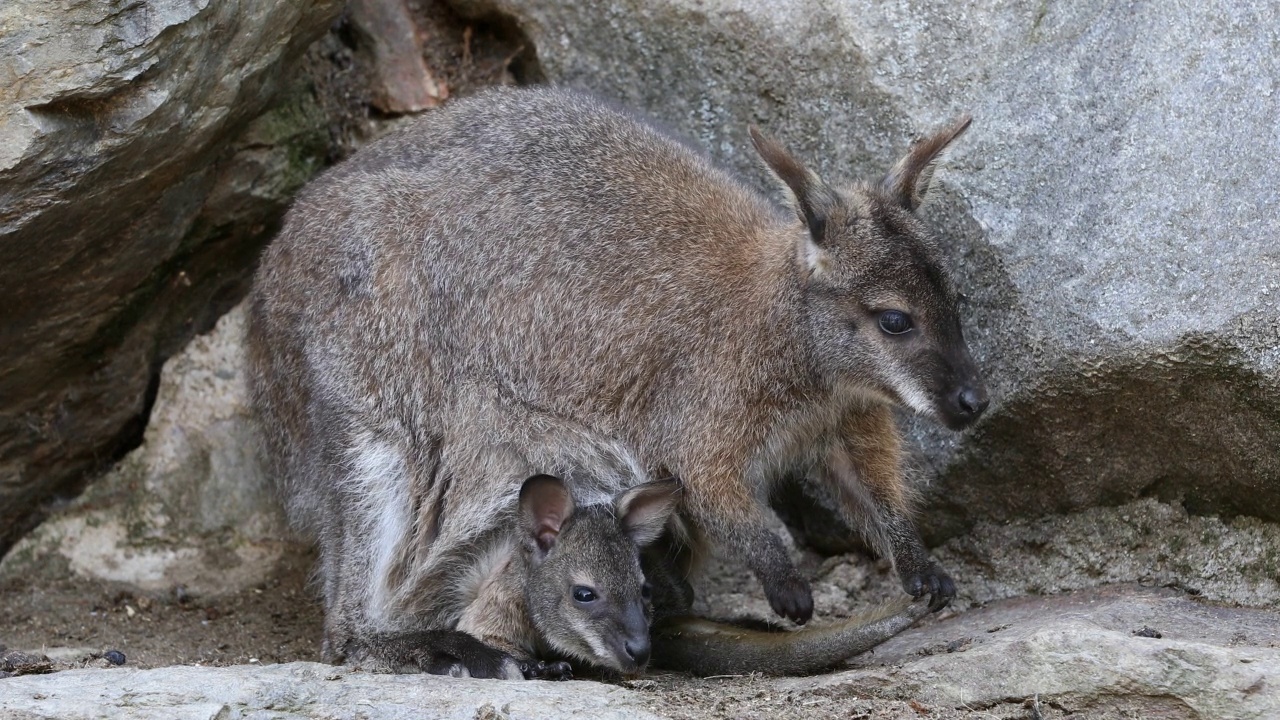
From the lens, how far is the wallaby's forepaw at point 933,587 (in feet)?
19.9

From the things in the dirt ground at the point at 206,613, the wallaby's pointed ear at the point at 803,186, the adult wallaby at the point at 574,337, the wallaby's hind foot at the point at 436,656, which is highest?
the wallaby's pointed ear at the point at 803,186

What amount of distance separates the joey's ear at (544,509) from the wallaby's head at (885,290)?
1.19m

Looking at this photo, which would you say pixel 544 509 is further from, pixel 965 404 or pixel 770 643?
pixel 965 404

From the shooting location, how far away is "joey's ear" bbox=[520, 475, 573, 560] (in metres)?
6.05

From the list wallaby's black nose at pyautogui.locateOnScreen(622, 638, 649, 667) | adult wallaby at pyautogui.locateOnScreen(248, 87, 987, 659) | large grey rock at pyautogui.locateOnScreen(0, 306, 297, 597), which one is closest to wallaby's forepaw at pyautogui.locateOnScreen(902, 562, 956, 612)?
adult wallaby at pyautogui.locateOnScreen(248, 87, 987, 659)

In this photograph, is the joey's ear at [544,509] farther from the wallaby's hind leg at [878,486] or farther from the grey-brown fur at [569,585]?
the wallaby's hind leg at [878,486]

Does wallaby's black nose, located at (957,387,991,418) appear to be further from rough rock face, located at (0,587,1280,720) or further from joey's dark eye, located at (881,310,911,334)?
rough rock face, located at (0,587,1280,720)

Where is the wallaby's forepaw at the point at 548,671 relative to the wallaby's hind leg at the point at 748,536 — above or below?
below

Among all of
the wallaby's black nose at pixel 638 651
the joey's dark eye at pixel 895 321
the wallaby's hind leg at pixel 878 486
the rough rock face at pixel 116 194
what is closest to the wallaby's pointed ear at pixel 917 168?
the joey's dark eye at pixel 895 321

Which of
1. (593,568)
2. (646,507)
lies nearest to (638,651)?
(593,568)

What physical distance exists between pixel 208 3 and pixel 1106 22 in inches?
145

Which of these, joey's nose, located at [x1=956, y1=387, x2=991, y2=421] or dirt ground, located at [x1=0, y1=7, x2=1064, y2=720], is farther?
dirt ground, located at [x1=0, y1=7, x2=1064, y2=720]

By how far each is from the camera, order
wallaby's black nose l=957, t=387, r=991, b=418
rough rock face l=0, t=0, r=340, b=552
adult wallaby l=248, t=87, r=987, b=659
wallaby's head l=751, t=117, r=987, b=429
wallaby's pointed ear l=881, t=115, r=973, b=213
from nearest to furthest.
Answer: rough rock face l=0, t=0, r=340, b=552 → wallaby's black nose l=957, t=387, r=991, b=418 → wallaby's head l=751, t=117, r=987, b=429 → wallaby's pointed ear l=881, t=115, r=973, b=213 → adult wallaby l=248, t=87, r=987, b=659

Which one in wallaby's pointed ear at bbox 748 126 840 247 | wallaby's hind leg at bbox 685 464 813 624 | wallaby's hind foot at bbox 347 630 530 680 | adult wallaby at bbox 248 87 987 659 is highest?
wallaby's pointed ear at bbox 748 126 840 247
